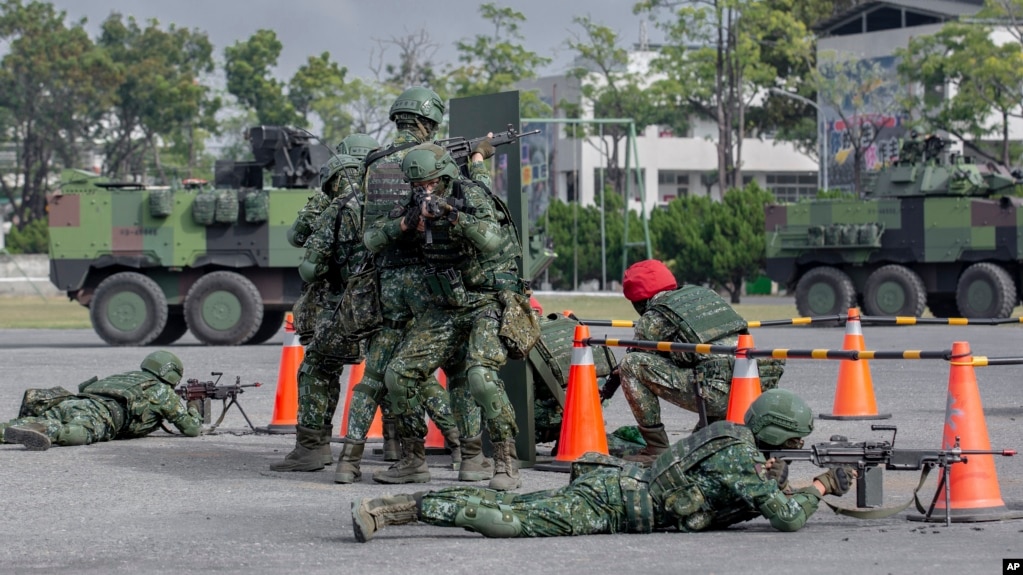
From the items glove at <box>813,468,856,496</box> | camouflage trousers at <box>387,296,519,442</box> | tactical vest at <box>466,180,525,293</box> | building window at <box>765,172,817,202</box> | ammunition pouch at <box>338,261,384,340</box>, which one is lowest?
glove at <box>813,468,856,496</box>

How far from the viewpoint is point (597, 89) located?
58594 millimetres

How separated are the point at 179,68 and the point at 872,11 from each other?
28192mm

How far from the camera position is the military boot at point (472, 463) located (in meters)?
8.50

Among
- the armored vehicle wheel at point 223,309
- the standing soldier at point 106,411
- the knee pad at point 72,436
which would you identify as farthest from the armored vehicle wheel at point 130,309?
the knee pad at point 72,436

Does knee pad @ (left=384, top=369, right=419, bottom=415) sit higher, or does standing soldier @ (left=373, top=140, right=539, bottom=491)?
standing soldier @ (left=373, top=140, right=539, bottom=491)

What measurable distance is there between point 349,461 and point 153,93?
5479cm

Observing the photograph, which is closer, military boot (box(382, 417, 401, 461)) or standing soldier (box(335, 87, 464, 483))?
standing soldier (box(335, 87, 464, 483))

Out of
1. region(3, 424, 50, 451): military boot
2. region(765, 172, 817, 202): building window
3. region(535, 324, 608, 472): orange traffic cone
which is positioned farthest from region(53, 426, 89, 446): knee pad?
A: region(765, 172, 817, 202): building window

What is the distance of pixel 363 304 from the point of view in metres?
8.66

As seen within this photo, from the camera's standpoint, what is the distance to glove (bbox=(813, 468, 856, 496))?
670 centimetres

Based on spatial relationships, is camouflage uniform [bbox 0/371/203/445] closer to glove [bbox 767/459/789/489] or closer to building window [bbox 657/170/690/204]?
glove [bbox 767/459/789/489]

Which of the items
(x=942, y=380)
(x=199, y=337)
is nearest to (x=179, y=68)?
(x=199, y=337)

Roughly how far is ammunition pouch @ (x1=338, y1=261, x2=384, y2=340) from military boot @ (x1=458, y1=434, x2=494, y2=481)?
789 mm

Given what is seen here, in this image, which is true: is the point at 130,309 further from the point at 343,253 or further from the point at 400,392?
the point at 400,392
